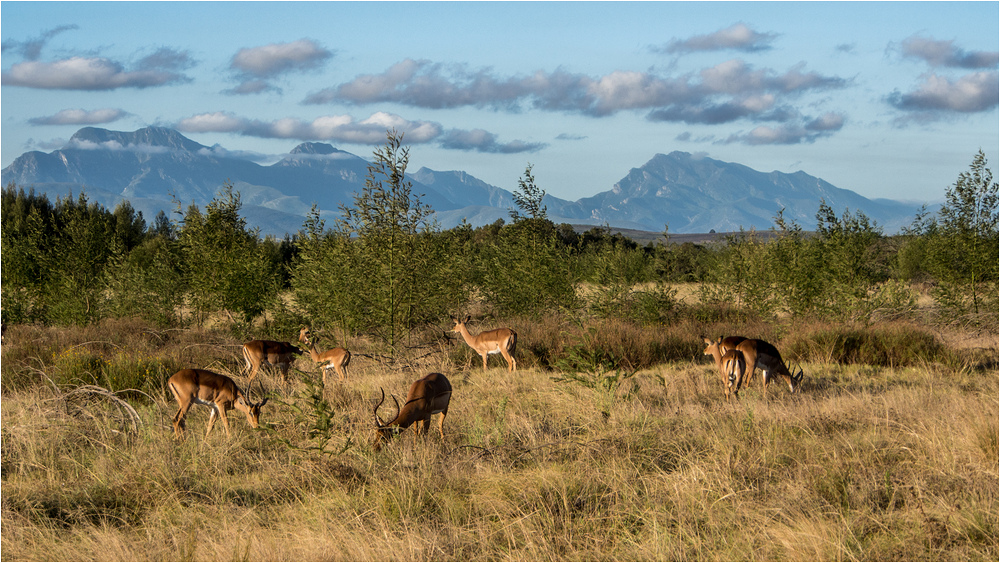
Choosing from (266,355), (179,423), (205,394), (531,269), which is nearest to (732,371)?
(205,394)

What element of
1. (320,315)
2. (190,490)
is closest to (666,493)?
→ (190,490)

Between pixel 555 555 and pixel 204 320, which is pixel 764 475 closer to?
pixel 555 555

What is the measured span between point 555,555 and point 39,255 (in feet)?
70.9

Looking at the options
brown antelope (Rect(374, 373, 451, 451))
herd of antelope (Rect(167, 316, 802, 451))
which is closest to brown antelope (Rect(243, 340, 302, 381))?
herd of antelope (Rect(167, 316, 802, 451))

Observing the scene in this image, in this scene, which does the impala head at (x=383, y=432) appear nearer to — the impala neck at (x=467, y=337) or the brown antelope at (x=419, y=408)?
the brown antelope at (x=419, y=408)

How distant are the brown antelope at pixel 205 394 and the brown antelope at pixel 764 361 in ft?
22.0

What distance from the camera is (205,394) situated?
7.50 m

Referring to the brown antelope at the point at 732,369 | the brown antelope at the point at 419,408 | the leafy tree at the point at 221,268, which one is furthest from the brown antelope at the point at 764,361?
the leafy tree at the point at 221,268

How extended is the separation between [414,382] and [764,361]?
5.50 m

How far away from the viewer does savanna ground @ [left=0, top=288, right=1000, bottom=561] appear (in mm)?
4719

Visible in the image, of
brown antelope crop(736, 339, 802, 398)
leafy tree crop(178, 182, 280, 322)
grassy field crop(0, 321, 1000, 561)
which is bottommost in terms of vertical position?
grassy field crop(0, 321, 1000, 561)

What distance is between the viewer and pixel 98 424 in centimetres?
735

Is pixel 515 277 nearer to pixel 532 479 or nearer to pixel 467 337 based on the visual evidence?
pixel 467 337

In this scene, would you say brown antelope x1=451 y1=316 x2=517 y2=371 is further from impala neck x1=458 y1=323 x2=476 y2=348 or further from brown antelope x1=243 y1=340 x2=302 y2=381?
brown antelope x1=243 y1=340 x2=302 y2=381
